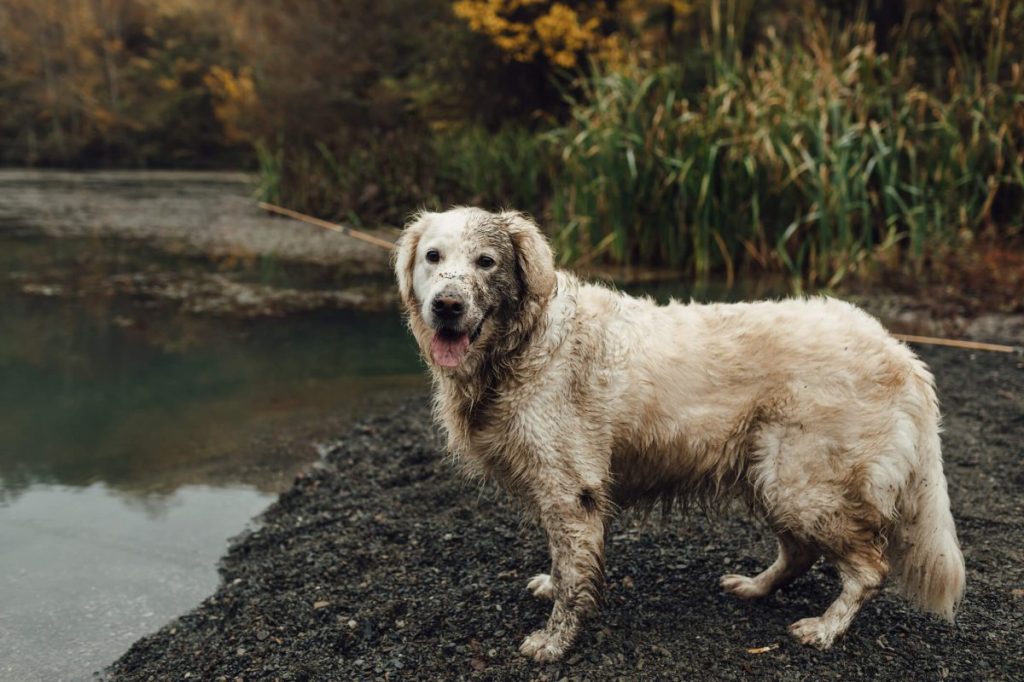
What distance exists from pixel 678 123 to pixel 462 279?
22.1 ft

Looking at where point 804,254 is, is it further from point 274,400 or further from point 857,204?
point 274,400

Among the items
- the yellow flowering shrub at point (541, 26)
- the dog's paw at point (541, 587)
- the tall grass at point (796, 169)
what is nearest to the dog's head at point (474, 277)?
the dog's paw at point (541, 587)

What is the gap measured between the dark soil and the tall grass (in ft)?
14.2

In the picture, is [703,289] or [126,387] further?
[703,289]

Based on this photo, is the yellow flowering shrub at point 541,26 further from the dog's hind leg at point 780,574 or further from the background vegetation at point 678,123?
the dog's hind leg at point 780,574

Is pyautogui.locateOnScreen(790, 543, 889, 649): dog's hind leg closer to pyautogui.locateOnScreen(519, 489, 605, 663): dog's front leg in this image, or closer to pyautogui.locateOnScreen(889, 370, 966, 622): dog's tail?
pyautogui.locateOnScreen(889, 370, 966, 622): dog's tail

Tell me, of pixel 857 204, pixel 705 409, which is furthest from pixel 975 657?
pixel 857 204

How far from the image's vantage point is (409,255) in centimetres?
348

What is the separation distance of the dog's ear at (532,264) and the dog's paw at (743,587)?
1484 mm

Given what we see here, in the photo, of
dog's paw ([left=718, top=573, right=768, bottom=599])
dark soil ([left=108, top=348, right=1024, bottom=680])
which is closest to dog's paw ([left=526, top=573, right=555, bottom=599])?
dark soil ([left=108, top=348, right=1024, bottom=680])

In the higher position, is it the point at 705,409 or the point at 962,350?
the point at 705,409

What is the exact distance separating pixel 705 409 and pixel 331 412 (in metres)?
3.65

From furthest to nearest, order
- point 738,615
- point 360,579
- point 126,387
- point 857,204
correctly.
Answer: point 857,204 → point 126,387 → point 360,579 → point 738,615

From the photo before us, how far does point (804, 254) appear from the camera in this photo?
8.70m
